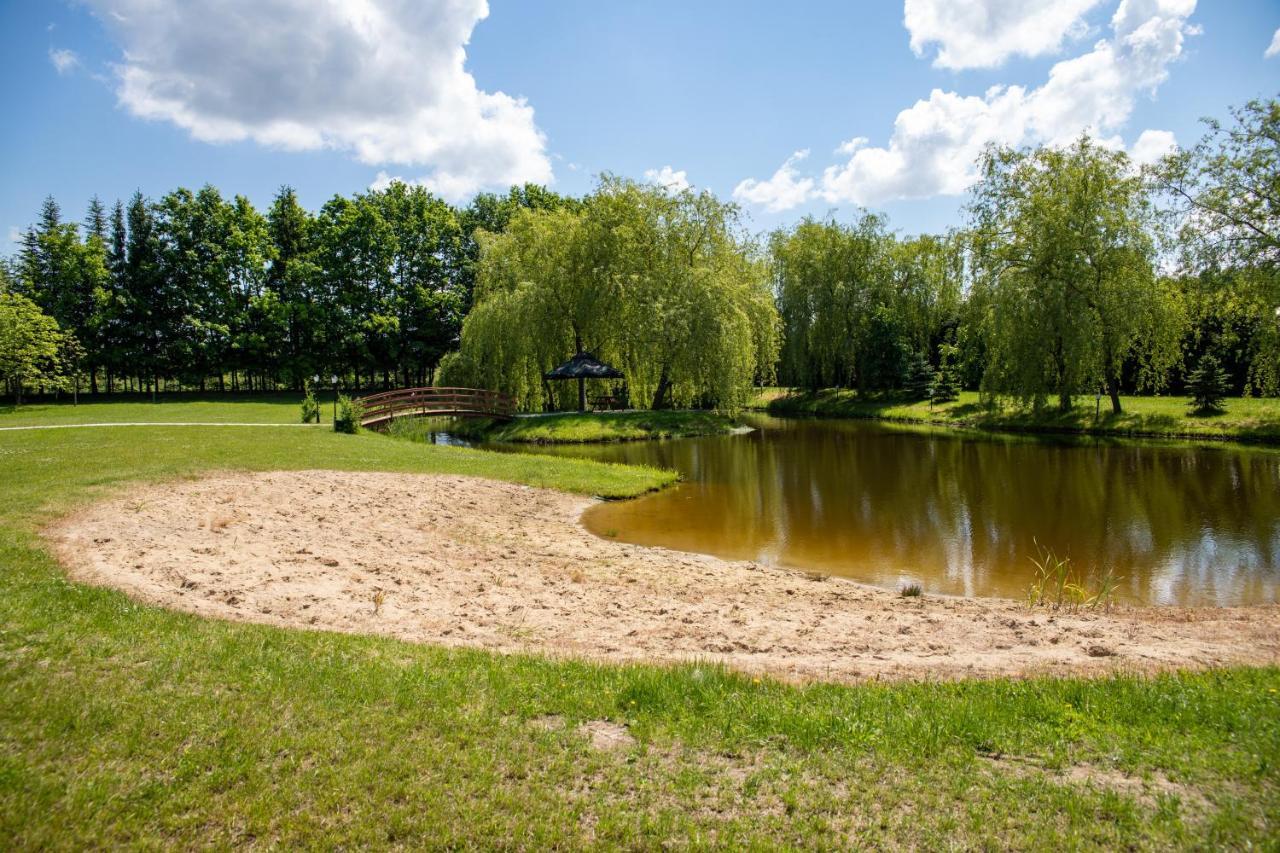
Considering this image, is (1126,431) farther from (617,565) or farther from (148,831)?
(148,831)

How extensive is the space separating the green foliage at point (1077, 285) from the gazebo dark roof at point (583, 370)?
19115 mm

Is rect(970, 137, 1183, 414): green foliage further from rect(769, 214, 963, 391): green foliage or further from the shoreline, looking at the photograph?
rect(769, 214, 963, 391): green foliage

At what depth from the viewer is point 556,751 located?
14.2ft

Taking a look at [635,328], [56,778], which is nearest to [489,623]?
[56,778]

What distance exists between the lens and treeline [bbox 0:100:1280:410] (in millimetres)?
28734

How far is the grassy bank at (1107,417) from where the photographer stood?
2662 cm

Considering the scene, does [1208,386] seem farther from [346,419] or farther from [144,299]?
[144,299]

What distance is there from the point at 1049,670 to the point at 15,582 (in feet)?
34.0

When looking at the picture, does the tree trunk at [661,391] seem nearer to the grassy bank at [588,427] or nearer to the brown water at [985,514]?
the grassy bank at [588,427]

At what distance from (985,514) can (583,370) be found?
877 inches

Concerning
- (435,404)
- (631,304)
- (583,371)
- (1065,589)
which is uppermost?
(631,304)

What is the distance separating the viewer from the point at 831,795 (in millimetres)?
3879

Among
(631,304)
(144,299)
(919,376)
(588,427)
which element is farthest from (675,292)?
(144,299)

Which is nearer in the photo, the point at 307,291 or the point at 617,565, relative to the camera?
the point at 617,565
